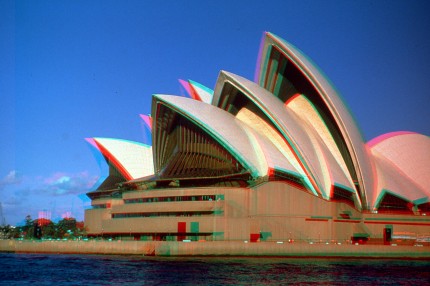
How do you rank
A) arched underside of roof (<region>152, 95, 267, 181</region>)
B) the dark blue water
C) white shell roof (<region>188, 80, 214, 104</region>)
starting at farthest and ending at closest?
1. white shell roof (<region>188, 80, 214, 104</region>)
2. arched underside of roof (<region>152, 95, 267, 181</region>)
3. the dark blue water

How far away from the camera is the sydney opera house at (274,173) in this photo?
61.0 metres

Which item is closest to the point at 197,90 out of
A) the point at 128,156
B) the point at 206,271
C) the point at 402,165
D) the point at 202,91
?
the point at 202,91

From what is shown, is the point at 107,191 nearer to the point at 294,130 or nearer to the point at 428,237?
the point at 294,130

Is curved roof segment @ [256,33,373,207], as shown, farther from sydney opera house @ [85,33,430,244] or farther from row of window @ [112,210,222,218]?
row of window @ [112,210,222,218]

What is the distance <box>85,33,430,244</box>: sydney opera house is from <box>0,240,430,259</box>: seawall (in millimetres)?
2843

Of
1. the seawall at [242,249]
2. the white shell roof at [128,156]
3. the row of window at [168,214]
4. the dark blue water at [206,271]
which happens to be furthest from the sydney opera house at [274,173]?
the dark blue water at [206,271]

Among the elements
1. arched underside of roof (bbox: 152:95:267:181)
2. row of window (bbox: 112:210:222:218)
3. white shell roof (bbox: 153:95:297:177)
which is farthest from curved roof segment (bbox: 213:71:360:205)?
row of window (bbox: 112:210:222:218)

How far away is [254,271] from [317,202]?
787 inches

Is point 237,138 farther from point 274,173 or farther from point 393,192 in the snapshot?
point 393,192

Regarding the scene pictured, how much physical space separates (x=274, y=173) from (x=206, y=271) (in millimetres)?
20998

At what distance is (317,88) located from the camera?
6388cm

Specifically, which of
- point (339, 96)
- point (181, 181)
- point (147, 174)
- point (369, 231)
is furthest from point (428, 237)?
point (147, 174)

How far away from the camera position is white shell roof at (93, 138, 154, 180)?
76.4 metres

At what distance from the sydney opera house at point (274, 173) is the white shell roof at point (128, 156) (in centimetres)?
613
